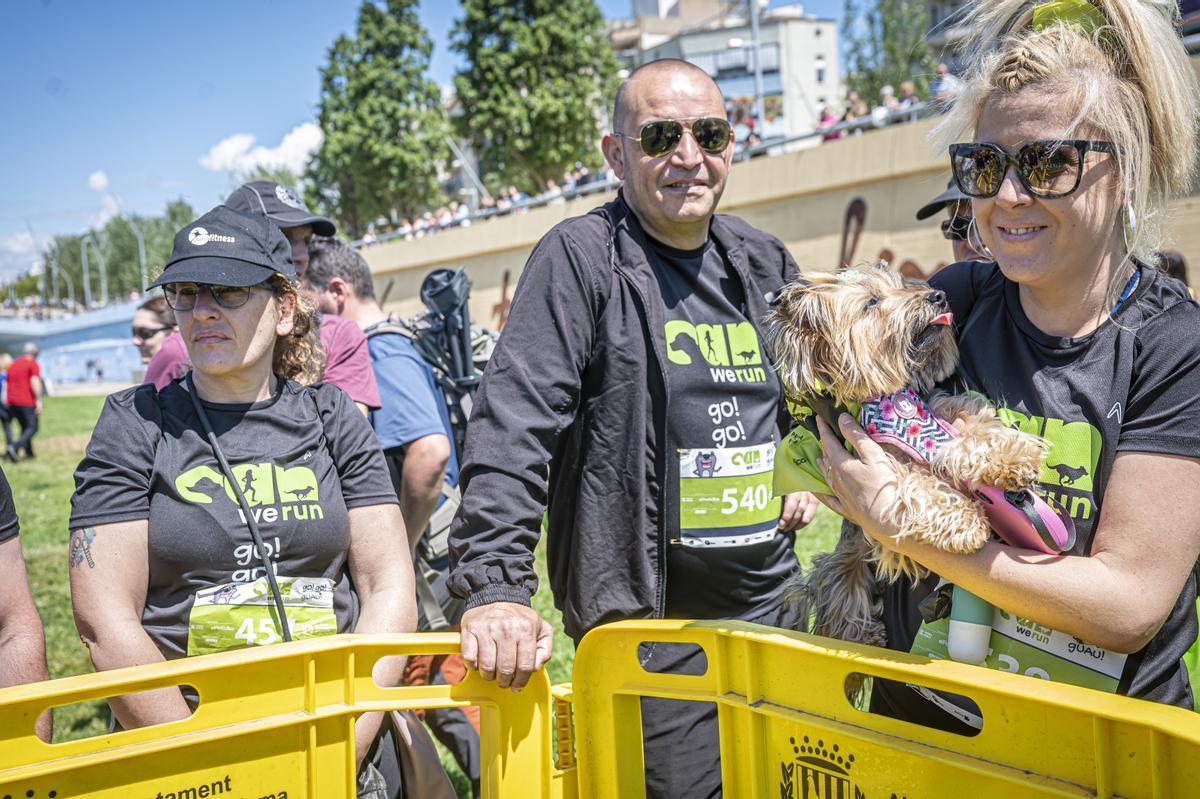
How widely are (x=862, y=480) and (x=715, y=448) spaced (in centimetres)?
76

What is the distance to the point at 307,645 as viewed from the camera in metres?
1.92

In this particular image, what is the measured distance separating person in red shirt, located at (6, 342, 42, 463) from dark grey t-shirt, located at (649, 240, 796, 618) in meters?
18.6

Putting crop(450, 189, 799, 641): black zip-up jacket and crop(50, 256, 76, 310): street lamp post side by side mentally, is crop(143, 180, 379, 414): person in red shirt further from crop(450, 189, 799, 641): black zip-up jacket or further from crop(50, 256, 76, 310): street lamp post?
crop(50, 256, 76, 310): street lamp post

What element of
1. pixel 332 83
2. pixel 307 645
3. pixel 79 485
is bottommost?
pixel 307 645

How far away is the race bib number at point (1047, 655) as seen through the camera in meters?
1.89

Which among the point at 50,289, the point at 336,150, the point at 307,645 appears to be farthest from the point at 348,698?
the point at 50,289

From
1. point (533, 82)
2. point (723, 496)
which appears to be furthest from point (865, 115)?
point (533, 82)

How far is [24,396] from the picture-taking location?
18.3 m

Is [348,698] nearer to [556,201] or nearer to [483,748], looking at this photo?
[483,748]

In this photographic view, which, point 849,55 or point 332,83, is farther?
point 332,83

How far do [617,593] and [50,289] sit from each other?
451 ft

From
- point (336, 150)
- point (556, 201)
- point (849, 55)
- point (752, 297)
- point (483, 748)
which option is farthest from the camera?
point (336, 150)

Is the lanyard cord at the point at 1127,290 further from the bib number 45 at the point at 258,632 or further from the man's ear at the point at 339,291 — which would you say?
the man's ear at the point at 339,291

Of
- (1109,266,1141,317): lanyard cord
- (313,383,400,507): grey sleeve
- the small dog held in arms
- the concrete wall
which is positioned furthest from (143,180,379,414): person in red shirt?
the concrete wall
